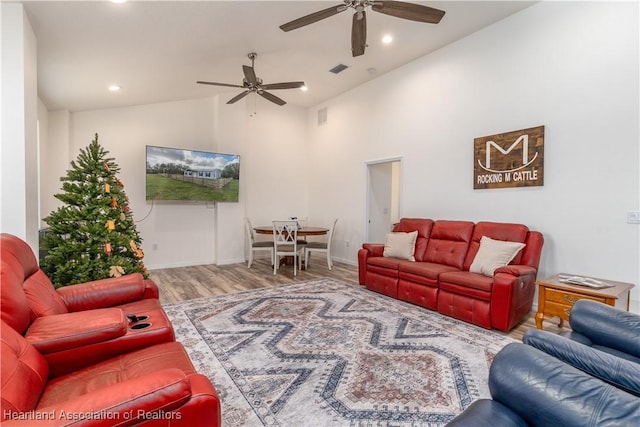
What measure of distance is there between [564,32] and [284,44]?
337 centimetres

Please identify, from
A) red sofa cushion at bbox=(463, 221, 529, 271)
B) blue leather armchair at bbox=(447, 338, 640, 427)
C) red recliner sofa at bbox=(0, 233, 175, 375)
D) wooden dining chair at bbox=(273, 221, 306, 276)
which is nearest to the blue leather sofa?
blue leather armchair at bbox=(447, 338, 640, 427)

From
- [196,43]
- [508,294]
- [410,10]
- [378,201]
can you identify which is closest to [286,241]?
[378,201]

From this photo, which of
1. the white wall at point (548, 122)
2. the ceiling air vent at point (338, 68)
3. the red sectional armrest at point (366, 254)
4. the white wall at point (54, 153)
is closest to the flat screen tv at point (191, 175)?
the white wall at point (54, 153)

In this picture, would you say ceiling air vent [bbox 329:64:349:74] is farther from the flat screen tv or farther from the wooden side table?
the wooden side table

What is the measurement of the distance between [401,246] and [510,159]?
5.76 feet

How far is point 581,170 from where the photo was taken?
3293mm

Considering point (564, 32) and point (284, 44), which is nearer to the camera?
point (564, 32)

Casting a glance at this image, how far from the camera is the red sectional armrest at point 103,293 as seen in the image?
219 centimetres

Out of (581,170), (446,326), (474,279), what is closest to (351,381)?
(446,326)

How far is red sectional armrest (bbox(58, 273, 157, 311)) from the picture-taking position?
219cm

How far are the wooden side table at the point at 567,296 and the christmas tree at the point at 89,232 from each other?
416 centimetres

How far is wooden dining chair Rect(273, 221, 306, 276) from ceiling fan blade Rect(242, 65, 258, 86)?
7.89 feet

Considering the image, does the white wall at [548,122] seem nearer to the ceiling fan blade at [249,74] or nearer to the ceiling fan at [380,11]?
the ceiling fan at [380,11]

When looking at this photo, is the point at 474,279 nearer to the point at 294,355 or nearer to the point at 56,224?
the point at 294,355
